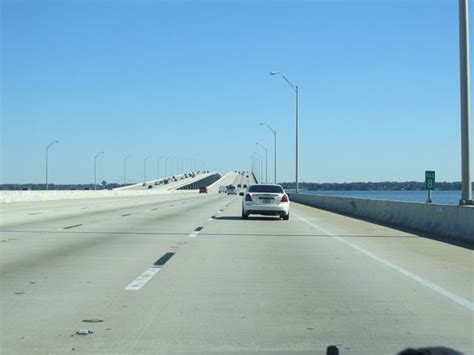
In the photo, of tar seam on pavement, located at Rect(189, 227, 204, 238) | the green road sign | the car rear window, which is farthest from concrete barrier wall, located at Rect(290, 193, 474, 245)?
tar seam on pavement, located at Rect(189, 227, 204, 238)

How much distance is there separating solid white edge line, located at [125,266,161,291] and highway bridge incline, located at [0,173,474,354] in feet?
0.06

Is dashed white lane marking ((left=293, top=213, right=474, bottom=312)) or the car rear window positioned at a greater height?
the car rear window

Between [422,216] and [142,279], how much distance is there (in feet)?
45.6

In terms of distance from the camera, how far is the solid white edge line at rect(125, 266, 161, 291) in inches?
395

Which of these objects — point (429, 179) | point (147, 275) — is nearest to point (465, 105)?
point (429, 179)

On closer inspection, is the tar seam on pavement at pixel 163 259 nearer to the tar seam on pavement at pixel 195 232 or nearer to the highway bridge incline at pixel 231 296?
the highway bridge incline at pixel 231 296

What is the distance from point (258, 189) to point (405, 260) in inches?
609

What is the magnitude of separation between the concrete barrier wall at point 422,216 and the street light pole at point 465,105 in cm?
67

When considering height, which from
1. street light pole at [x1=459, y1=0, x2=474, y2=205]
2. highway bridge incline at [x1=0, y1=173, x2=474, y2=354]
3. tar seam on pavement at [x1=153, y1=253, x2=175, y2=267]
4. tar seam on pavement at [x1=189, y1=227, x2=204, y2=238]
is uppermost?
street light pole at [x1=459, y1=0, x2=474, y2=205]

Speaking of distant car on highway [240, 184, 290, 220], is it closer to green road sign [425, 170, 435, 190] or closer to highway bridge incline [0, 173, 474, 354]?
green road sign [425, 170, 435, 190]

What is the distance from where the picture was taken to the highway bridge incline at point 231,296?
267 inches

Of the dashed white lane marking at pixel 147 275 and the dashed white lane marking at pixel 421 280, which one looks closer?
the dashed white lane marking at pixel 421 280

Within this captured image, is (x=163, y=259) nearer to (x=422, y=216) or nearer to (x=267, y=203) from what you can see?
(x=422, y=216)

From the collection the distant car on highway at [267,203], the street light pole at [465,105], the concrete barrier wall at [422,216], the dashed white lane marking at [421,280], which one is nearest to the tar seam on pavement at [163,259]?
the dashed white lane marking at [421,280]
